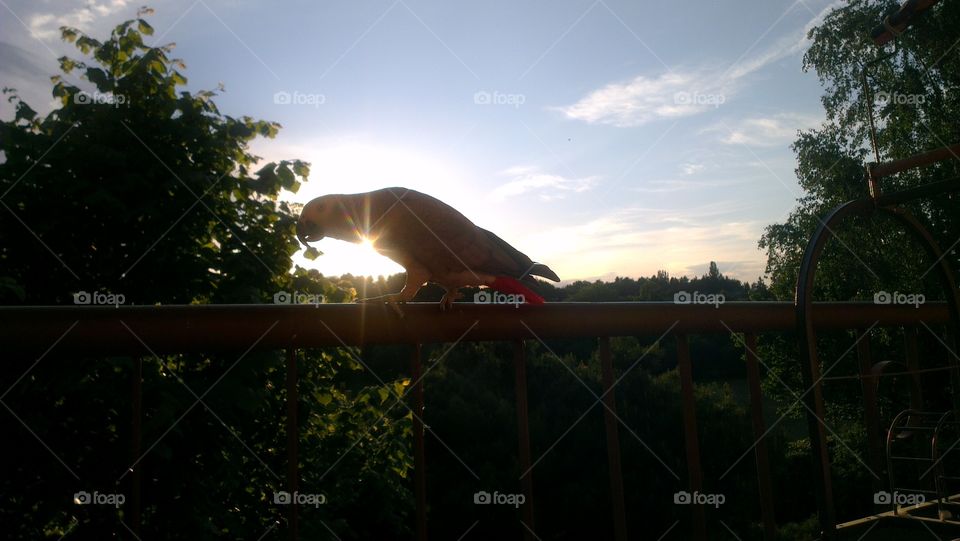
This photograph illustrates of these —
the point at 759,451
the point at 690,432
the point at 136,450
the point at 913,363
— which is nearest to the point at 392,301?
the point at 136,450

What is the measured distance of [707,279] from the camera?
10031 mm

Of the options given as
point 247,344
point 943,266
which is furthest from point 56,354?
point 943,266

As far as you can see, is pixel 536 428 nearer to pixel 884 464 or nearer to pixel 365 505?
pixel 365 505

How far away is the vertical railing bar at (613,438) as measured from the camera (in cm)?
149

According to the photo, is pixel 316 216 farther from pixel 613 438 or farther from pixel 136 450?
pixel 613 438

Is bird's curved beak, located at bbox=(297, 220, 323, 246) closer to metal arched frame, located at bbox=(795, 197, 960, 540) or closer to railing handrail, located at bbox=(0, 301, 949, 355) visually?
railing handrail, located at bbox=(0, 301, 949, 355)

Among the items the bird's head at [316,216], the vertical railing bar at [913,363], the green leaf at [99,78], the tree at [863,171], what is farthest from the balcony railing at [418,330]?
the tree at [863,171]

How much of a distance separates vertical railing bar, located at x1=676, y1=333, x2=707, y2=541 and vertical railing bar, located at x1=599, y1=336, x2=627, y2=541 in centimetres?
20

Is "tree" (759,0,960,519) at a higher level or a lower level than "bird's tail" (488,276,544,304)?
higher

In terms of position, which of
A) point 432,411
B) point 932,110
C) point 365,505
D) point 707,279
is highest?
point 932,110

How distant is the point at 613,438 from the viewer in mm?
1541

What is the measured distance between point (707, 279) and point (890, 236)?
4414 mm

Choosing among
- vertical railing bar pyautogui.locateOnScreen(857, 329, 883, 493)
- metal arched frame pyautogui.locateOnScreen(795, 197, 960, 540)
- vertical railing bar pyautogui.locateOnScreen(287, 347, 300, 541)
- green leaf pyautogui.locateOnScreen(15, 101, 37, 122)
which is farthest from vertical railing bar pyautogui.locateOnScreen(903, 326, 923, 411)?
green leaf pyautogui.locateOnScreen(15, 101, 37, 122)

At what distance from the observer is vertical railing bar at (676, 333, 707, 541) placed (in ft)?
5.17
